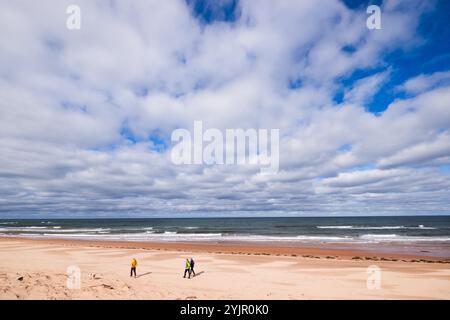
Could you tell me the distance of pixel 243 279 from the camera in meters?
18.1

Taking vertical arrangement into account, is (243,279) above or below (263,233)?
above
